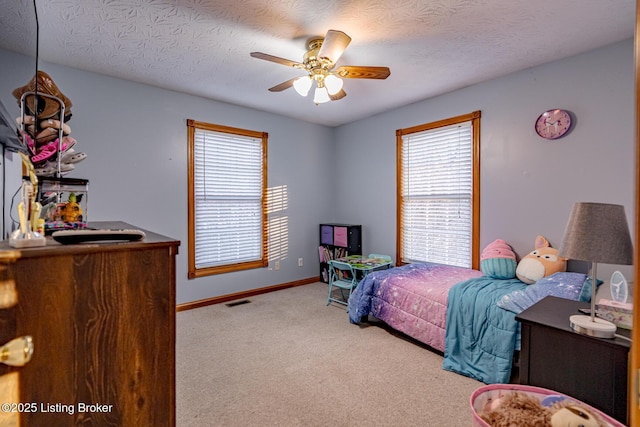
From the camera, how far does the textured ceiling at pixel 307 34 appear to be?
2.04 m

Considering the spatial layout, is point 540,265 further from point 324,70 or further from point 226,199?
point 226,199

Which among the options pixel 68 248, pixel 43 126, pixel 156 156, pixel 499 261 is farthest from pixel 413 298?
pixel 156 156

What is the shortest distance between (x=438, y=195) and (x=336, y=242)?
1.70 meters

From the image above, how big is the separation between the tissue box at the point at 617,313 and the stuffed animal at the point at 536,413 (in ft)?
1.99

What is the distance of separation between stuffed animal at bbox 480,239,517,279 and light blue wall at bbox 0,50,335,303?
2687 mm

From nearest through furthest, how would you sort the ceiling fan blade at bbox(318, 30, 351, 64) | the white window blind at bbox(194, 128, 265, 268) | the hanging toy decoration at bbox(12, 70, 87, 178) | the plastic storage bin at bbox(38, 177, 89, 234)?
the plastic storage bin at bbox(38, 177, 89, 234)
the hanging toy decoration at bbox(12, 70, 87, 178)
the ceiling fan blade at bbox(318, 30, 351, 64)
the white window blind at bbox(194, 128, 265, 268)

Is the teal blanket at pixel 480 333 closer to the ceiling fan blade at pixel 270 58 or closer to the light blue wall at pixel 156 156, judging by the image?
the ceiling fan blade at pixel 270 58

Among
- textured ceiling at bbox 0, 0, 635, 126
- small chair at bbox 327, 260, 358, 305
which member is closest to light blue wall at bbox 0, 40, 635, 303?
textured ceiling at bbox 0, 0, 635, 126

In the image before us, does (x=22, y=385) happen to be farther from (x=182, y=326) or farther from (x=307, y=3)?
(x=182, y=326)

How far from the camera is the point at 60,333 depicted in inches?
31.8

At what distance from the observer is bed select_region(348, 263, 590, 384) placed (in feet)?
7.12

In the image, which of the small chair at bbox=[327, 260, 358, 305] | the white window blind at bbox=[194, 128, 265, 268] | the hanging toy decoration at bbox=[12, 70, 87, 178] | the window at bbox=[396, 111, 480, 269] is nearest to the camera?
the hanging toy decoration at bbox=[12, 70, 87, 178]

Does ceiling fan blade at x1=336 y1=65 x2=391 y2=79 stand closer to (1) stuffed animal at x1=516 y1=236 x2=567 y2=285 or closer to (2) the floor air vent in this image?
(1) stuffed animal at x1=516 y1=236 x2=567 y2=285

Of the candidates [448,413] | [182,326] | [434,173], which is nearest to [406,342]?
[448,413]
